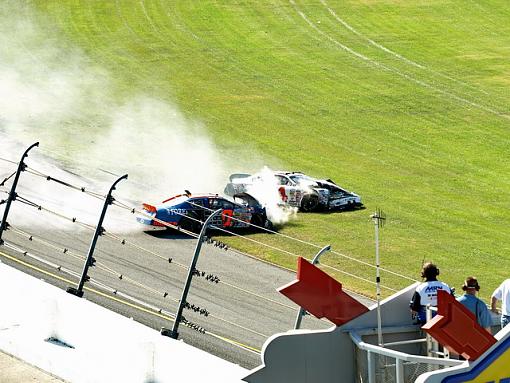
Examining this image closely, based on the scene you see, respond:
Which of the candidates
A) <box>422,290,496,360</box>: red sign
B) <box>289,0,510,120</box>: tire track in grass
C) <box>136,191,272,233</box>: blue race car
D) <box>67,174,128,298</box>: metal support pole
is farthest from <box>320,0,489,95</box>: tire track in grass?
<box>422,290,496,360</box>: red sign

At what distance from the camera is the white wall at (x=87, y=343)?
36.0ft

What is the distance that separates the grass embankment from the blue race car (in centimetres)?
79

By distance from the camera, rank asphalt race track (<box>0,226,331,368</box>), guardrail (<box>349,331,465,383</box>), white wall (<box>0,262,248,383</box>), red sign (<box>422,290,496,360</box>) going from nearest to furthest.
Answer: red sign (<box>422,290,496,360</box>)
guardrail (<box>349,331,465,383</box>)
white wall (<box>0,262,248,383</box>)
asphalt race track (<box>0,226,331,368</box>)

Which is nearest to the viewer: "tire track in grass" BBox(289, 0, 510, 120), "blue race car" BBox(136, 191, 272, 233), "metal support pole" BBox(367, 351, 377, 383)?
"metal support pole" BBox(367, 351, 377, 383)

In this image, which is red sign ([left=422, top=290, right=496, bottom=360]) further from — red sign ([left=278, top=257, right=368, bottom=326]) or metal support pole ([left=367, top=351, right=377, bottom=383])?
red sign ([left=278, top=257, right=368, bottom=326])

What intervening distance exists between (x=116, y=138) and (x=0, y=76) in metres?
11.0

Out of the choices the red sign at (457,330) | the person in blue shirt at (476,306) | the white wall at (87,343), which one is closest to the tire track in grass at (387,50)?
the white wall at (87,343)

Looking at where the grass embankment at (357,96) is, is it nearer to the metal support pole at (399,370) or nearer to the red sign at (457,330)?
the metal support pole at (399,370)

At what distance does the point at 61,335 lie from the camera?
12602 mm

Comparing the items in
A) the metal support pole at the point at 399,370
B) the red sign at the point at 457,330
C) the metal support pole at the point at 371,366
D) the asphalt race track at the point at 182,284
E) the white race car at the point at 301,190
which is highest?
the red sign at the point at 457,330

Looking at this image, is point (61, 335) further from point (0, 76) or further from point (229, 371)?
point (0, 76)

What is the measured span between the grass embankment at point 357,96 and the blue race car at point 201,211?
31.0 inches

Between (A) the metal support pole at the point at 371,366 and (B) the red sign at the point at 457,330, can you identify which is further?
(A) the metal support pole at the point at 371,366

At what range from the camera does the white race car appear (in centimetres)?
3269
